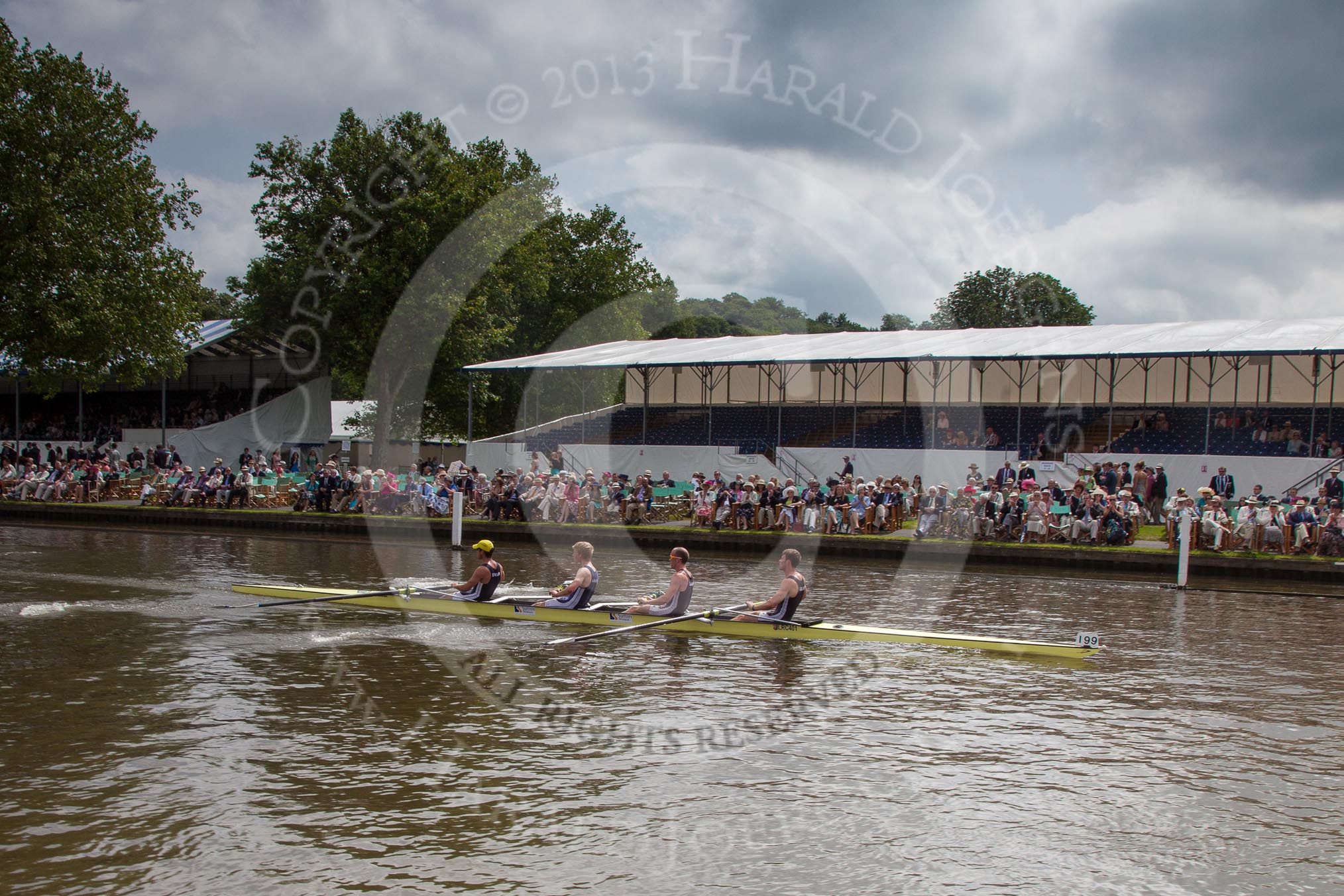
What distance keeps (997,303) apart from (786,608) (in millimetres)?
54732

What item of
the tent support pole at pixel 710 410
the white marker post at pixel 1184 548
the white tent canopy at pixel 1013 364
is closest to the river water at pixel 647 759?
the white marker post at pixel 1184 548

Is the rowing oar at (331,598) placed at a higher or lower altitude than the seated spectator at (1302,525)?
lower

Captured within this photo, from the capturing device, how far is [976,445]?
32.2 meters

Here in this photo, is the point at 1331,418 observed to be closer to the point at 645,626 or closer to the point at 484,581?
the point at 645,626

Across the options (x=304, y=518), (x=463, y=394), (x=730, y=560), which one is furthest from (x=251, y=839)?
(x=463, y=394)

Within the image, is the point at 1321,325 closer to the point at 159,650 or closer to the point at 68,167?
the point at 159,650

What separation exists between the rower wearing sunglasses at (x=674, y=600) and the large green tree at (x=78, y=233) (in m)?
27.8

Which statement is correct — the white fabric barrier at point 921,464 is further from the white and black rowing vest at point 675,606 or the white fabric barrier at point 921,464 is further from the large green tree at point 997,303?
the large green tree at point 997,303

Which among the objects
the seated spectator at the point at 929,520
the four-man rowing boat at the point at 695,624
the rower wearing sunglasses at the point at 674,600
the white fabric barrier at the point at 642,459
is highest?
the white fabric barrier at the point at 642,459

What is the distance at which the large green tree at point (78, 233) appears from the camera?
3359cm

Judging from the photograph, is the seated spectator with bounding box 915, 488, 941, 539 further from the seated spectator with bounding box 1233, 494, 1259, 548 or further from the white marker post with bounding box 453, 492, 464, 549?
the white marker post with bounding box 453, 492, 464, 549

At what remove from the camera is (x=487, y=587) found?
50.7 ft

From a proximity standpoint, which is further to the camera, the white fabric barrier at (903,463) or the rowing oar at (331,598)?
the white fabric barrier at (903,463)

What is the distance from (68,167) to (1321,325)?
38936mm
